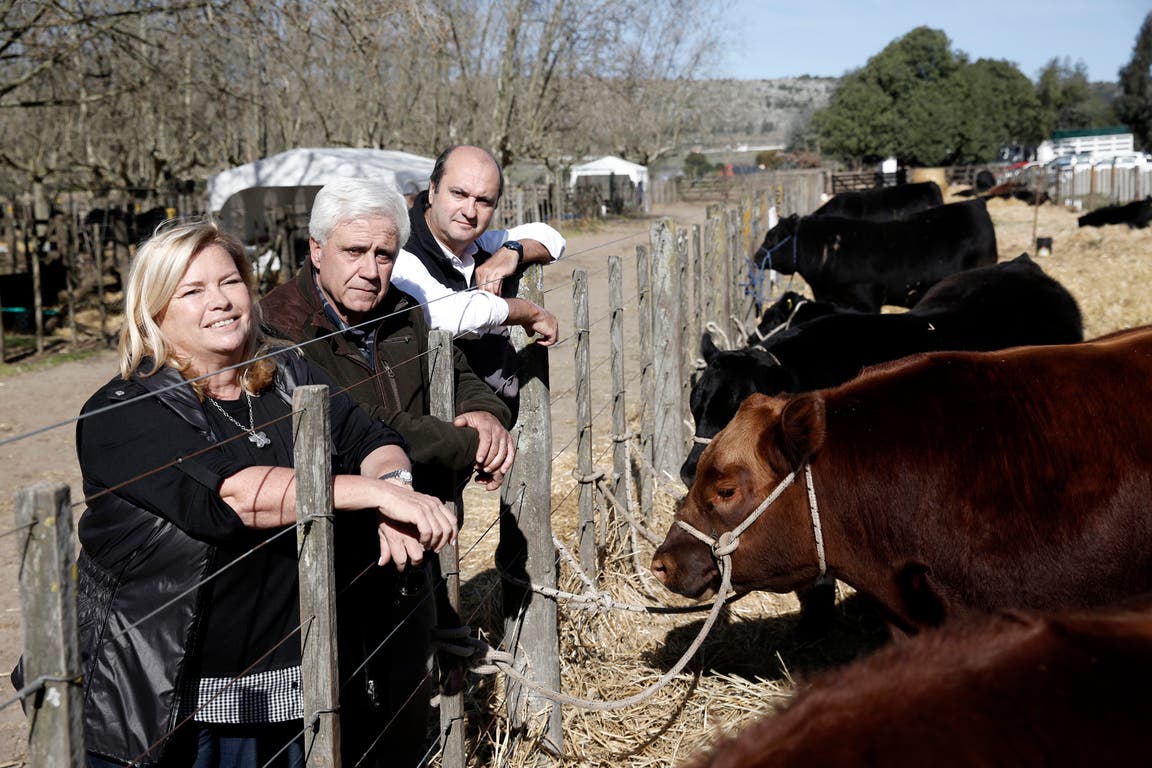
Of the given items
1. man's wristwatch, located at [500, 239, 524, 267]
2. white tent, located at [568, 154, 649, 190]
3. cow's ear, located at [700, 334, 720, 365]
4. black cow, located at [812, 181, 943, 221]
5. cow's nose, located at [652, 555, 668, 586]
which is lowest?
cow's nose, located at [652, 555, 668, 586]

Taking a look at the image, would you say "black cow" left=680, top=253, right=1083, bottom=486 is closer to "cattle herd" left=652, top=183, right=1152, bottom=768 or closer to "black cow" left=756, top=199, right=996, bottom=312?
"cattle herd" left=652, top=183, right=1152, bottom=768

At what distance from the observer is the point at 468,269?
3842 millimetres

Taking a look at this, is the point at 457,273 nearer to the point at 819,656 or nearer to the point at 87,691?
→ the point at 87,691

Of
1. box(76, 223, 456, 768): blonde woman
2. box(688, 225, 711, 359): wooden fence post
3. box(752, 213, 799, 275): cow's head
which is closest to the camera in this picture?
box(76, 223, 456, 768): blonde woman

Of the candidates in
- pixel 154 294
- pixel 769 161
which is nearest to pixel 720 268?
pixel 154 294

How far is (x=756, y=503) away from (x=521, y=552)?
0.98 metres

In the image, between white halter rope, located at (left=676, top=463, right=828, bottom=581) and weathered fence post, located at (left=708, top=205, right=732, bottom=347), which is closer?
white halter rope, located at (left=676, top=463, right=828, bottom=581)

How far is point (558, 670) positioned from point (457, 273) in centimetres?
161

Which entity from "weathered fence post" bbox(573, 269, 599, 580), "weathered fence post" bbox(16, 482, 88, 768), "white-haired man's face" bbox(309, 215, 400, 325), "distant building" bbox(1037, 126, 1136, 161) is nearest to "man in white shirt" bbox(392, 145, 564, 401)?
"white-haired man's face" bbox(309, 215, 400, 325)

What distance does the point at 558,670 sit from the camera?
4070 millimetres

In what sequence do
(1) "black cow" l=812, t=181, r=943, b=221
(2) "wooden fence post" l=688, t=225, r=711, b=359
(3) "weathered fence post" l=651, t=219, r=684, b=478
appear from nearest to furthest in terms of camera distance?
1. (3) "weathered fence post" l=651, t=219, r=684, b=478
2. (2) "wooden fence post" l=688, t=225, r=711, b=359
3. (1) "black cow" l=812, t=181, r=943, b=221

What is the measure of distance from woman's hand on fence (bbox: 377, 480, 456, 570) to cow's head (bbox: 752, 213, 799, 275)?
12682mm

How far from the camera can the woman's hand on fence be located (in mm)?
2273

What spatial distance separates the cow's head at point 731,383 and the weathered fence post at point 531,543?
7.55 ft
